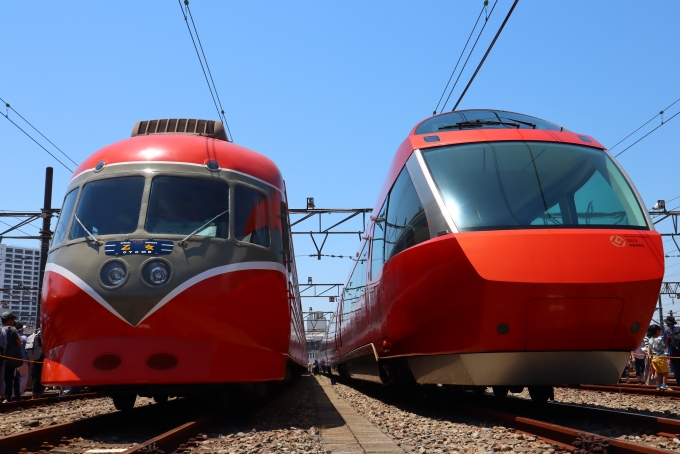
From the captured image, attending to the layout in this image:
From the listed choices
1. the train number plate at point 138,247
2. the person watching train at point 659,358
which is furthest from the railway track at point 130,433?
the person watching train at point 659,358

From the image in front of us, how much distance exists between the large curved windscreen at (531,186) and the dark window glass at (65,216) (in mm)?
3933

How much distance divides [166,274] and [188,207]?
893 millimetres

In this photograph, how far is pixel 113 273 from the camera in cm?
638

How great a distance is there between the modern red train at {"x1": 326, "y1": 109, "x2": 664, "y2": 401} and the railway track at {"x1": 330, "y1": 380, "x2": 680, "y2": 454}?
40 centimetres

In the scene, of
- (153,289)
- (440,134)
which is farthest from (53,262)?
(440,134)

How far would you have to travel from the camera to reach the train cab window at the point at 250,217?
717cm

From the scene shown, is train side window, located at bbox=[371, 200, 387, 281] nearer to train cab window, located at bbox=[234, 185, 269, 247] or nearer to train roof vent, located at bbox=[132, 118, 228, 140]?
train cab window, located at bbox=[234, 185, 269, 247]

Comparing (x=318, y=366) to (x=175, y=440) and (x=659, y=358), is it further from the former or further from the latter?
(x=175, y=440)

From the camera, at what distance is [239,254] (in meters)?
6.95

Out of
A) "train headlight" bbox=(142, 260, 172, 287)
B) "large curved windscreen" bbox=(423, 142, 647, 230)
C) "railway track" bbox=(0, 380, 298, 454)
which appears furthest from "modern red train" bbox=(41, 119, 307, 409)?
"large curved windscreen" bbox=(423, 142, 647, 230)

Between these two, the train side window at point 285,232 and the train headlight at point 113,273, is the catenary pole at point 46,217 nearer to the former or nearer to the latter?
the train side window at point 285,232

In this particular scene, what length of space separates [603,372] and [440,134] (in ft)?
10.5

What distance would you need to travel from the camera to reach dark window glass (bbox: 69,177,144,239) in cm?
682

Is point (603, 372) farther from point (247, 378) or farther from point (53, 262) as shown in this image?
point (53, 262)
